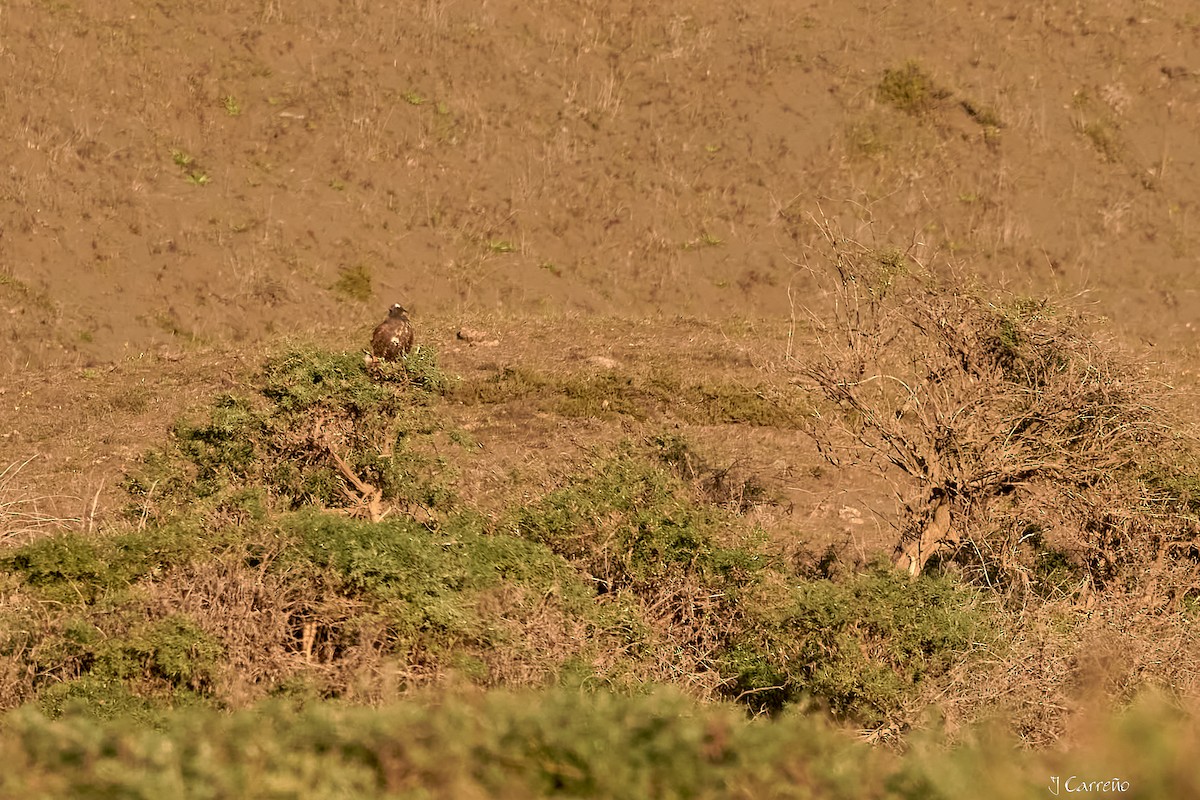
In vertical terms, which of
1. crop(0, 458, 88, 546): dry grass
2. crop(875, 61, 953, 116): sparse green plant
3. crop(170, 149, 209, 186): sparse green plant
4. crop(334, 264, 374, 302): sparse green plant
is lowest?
crop(0, 458, 88, 546): dry grass

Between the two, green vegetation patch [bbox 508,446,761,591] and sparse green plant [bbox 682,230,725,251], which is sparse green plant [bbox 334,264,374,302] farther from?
green vegetation patch [bbox 508,446,761,591]

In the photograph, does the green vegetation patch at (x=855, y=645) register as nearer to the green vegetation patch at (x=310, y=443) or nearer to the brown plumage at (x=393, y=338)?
the green vegetation patch at (x=310, y=443)

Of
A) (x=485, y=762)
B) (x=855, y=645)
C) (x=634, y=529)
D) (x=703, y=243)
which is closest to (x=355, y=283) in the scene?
(x=703, y=243)

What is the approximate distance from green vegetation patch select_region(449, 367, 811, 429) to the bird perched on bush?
0.92m

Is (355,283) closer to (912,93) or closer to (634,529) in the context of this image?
(912,93)

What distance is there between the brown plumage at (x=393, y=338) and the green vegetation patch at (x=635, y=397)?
36.3 inches

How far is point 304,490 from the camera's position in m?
10.8

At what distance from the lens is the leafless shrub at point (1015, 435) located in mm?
10234

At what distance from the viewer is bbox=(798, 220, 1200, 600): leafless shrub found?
403 inches

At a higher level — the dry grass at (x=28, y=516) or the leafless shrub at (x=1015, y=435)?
the leafless shrub at (x=1015, y=435)

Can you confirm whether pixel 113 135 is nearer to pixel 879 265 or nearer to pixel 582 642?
pixel 879 265

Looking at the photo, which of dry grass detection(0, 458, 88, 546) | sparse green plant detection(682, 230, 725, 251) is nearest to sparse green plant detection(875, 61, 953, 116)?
sparse green plant detection(682, 230, 725, 251)

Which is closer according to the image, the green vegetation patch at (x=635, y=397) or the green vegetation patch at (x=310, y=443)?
the green vegetation patch at (x=310, y=443)
